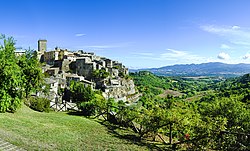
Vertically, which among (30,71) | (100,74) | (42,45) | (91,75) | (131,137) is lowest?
(131,137)

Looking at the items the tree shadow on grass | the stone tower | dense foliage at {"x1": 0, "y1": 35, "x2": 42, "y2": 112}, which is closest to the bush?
dense foliage at {"x1": 0, "y1": 35, "x2": 42, "y2": 112}

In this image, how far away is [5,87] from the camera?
14.0m

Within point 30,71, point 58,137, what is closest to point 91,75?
point 30,71

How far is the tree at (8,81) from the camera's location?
13750 millimetres

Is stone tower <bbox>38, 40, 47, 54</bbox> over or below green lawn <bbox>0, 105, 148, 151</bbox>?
over

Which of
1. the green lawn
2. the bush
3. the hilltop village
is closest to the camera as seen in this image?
the green lawn

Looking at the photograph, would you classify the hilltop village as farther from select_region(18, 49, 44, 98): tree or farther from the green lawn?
the green lawn

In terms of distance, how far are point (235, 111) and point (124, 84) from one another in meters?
39.9

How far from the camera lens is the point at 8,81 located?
1416 cm

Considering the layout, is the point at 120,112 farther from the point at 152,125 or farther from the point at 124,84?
the point at 124,84

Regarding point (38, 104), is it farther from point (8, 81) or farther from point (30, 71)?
point (8, 81)

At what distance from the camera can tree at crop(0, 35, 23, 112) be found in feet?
45.1

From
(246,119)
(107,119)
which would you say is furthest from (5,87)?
(246,119)

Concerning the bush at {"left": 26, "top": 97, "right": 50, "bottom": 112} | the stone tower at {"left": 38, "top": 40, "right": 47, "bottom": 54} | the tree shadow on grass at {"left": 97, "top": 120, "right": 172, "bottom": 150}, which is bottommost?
the tree shadow on grass at {"left": 97, "top": 120, "right": 172, "bottom": 150}
